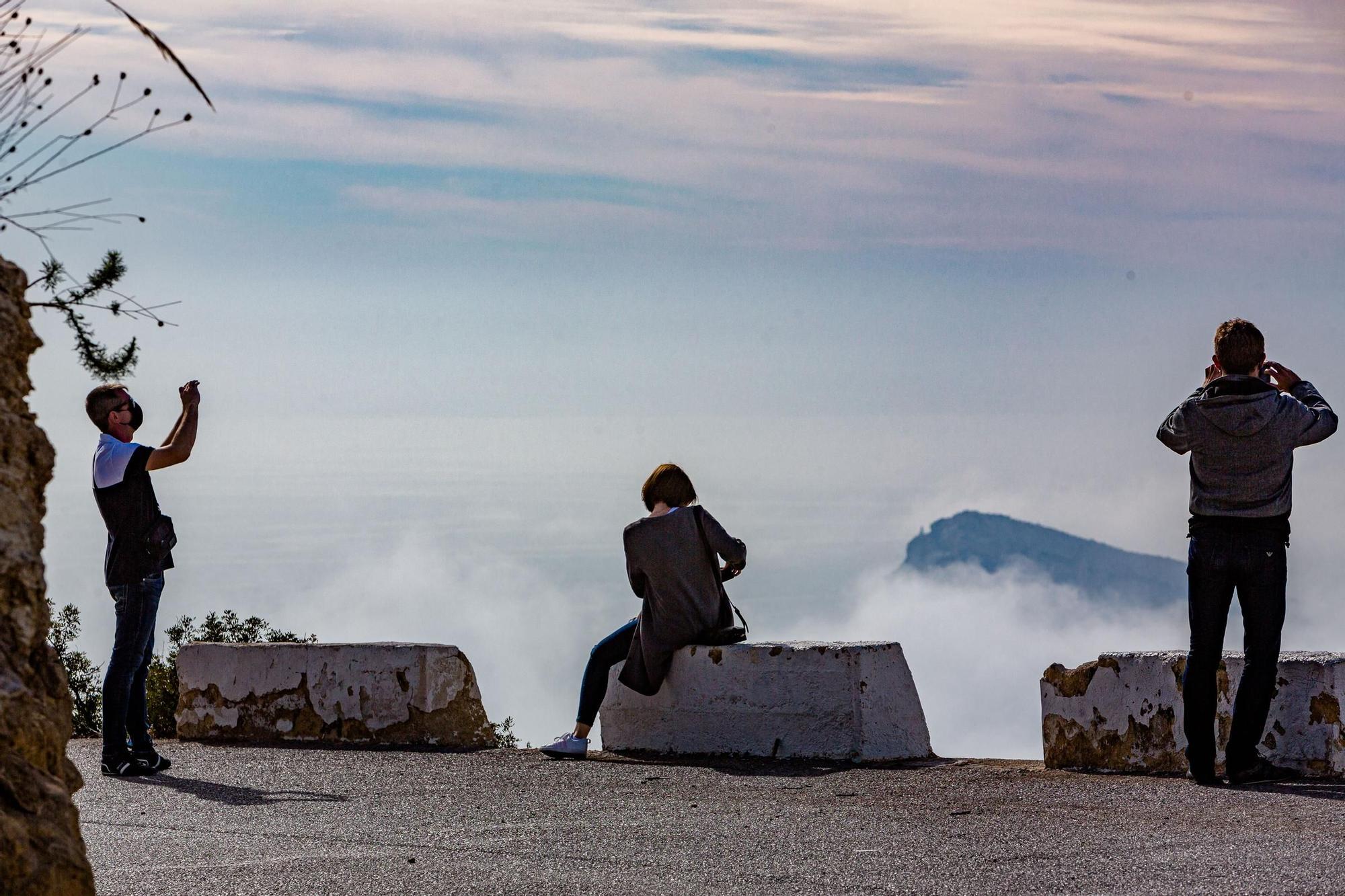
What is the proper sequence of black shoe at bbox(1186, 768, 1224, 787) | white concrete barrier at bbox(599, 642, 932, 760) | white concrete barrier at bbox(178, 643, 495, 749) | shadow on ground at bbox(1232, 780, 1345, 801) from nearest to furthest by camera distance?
shadow on ground at bbox(1232, 780, 1345, 801), black shoe at bbox(1186, 768, 1224, 787), white concrete barrier at bbox(599, 642, 932, 760), white concrete barrier at bbox(178, 643, 495, 749)

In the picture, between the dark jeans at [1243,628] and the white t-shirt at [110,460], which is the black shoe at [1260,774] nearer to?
the dark jeans at [1243,628]

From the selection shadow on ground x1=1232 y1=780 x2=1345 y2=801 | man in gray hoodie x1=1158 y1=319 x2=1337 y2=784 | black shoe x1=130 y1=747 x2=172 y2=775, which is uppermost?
man in gray hoodie x1=1158 y1=319 x2=1337 y2=784

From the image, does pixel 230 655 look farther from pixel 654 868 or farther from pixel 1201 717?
pixel 1201 717

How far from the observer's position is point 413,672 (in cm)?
909

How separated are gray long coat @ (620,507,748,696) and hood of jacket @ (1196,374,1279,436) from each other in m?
2.72

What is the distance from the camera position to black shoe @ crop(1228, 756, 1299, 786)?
6.68 m

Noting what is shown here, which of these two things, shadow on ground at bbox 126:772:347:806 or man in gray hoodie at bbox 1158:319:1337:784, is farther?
shadow on ground at bbox 126:772:347:806

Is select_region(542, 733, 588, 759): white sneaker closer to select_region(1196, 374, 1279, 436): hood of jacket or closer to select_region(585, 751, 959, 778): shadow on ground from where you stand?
select_region(585, 751, 959, 778): shadow on ground

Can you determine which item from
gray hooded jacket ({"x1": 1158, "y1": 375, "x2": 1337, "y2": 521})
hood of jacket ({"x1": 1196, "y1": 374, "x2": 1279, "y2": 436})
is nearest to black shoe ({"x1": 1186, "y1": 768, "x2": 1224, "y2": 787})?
gray hooded jacket ({"x1": 1158, "y1": 375, "x2": 1337, "y2": 521})

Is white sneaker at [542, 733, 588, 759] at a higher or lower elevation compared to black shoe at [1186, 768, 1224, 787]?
higher

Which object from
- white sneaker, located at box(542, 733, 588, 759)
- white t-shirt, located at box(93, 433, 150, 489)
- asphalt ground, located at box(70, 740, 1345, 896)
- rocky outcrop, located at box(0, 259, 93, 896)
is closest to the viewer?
rocky outcrop, located at box(0, 259, 93, 896)

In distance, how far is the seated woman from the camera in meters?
Result: 8.41

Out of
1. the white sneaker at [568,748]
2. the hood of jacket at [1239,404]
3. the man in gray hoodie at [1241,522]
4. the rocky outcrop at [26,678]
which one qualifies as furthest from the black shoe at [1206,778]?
the rocky outcrop at [26,678]

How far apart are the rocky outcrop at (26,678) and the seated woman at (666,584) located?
4755mm
